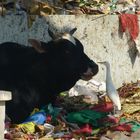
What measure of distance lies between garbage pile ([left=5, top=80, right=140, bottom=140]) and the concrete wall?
1076 millimetres

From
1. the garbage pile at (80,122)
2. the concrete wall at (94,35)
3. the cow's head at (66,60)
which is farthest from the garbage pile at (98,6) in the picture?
the cow's head at (66,60)

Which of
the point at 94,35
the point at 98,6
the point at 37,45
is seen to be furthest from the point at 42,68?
the point at 98,6

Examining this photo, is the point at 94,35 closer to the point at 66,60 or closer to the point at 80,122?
the point at 66,60

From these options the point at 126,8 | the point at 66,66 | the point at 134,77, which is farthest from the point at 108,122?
the point at 126,8

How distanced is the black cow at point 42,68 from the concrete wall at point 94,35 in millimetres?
1217

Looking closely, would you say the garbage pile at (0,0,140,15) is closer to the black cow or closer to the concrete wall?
the concrete wall

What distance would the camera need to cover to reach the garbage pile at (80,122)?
658cm

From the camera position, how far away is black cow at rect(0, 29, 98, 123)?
23.5ft

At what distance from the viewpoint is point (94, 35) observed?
31.2ft

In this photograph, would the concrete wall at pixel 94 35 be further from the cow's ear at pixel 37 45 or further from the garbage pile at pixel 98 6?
the garbage pile at pixel 98 6

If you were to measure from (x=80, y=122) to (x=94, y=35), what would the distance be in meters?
2.76

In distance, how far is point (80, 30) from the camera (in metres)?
9.29

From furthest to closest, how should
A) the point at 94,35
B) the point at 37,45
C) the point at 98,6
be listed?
the point at 98,6 → the point at 94,35 → the point at 37,45

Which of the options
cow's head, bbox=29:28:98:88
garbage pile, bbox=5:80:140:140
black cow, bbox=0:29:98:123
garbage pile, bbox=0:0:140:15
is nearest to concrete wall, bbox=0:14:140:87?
garbage pile, bbox=5:80:140:140
